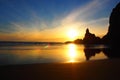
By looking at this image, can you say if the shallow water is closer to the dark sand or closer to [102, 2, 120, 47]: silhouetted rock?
the dark sand

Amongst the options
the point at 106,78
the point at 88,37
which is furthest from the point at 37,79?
the point at 88,37

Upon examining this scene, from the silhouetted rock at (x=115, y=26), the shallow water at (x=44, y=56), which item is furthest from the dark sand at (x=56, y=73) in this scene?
the silhouetted rock at (x=115, y=26)

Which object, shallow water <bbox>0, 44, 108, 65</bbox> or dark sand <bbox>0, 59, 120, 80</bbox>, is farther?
shallow water <bbox>0, 44, 108, 65</bbox>

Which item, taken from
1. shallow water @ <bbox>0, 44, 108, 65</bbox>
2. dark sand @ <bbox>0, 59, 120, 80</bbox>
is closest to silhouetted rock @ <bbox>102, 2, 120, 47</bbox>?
shallow water @ <bbox>0, 44, 108, 65</bbox>

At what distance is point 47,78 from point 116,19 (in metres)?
97.3

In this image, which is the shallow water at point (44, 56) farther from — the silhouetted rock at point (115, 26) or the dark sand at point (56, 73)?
the silhouetted rock at point (115, 26)

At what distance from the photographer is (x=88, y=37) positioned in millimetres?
174250

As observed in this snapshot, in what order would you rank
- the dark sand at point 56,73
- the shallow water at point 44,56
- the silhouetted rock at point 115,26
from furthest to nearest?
the silhouetted rock at point 115,26
the shallow water at point 44,56
the dark sand at point 56,73

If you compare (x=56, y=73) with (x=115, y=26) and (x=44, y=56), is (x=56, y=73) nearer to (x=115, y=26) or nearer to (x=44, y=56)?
(x=44, y=56)

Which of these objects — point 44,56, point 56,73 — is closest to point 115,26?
point 44,56

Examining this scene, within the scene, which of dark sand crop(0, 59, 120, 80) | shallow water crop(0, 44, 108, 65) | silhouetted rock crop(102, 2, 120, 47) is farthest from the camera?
silhouetted rock crop(102, 2, 120, 47)

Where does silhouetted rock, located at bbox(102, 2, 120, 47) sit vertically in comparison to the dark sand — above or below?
above

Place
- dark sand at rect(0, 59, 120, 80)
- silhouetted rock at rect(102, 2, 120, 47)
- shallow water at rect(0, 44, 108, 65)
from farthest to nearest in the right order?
1. silhouetted rock at rect(102, 2, 120, 47)
2. shallow water at rect(0, 44, 108, 65)
3. dark sand at rect(0, 59, 120, 80)

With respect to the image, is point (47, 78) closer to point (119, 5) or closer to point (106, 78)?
point (106, 78)
